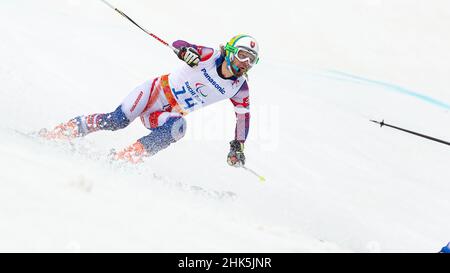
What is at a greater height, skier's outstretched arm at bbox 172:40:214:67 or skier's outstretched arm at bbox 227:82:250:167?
skier's outstretched arm at bbox 172:40:214:67

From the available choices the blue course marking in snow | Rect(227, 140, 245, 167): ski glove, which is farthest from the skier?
the blue course marking in snow

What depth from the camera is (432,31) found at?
1847 cm

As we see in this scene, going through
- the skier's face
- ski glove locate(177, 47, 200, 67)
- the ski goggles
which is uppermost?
ski glove locate(177, 47, 200, 67)

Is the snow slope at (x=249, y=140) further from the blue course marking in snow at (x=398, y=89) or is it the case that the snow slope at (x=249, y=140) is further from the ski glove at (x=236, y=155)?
the ski glove at (x=236, y=155)

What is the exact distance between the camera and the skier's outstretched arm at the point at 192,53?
637 centimetres

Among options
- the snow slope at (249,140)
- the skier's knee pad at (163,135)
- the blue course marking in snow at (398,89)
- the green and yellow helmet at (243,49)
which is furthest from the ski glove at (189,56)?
the blue course marking in snow at (398,89)

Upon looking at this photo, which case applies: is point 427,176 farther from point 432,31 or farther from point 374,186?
point 432,31

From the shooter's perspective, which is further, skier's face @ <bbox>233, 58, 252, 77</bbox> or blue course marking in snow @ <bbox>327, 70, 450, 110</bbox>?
blue course marking in snow @ <bbox>327, 70, 450, 110</bbox>

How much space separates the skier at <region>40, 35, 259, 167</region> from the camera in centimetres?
629

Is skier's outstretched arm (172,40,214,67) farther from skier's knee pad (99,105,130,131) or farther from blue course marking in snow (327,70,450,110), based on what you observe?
blue course marking in snow (327,70,450,110)

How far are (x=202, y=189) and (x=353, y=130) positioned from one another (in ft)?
16.2

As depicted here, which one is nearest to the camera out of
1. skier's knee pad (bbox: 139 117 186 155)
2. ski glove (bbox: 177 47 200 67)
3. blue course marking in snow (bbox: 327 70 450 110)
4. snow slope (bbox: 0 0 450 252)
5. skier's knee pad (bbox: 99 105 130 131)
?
snow slope (bbox: 0 0 450 252)

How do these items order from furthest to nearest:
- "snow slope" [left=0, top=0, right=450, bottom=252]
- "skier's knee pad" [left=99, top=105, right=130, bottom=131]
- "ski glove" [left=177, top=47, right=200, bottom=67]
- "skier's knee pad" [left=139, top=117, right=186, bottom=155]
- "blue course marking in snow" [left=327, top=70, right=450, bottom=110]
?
"blue course marking in snow" [left=327, top=70, right=450, bottom=110] → "skier's knee pad" [left=99, top=105, right=130, bottom=131] → "ski glove" [left=177, top=47, right=200, bottom=67] → "skier's knee pad" [left=139, top=117, right=186, bottom=155] → "snow slope" [left=0, top=0, right=450, bottom=252]
